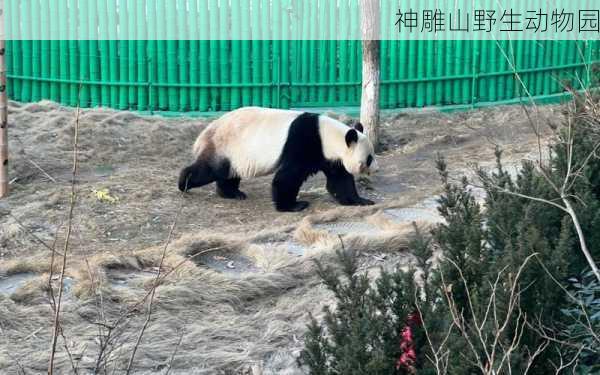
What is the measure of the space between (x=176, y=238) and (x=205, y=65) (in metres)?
4.59

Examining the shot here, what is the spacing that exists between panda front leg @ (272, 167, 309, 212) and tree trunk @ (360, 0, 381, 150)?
2155 millimetres

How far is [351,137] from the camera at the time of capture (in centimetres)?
784

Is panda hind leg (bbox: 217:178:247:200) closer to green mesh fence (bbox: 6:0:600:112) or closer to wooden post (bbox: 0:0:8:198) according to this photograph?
wooden post (bbox: 0:0:8:198)

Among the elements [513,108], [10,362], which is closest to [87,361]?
[10,362]

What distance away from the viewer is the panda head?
7.92 metres

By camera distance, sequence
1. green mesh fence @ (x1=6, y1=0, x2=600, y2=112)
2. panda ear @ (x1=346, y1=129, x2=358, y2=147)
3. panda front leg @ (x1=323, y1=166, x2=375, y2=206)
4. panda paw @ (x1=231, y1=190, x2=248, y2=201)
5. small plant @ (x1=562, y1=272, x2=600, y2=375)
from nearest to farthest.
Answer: small plant @ (x1=562, y1=272, x2=600, y2=375)
panda ear @ (x1=346, y1=129, x2=358, y2=147)
panda front leg @ (x1=323, y1=166, x2=375, y2=206)
panda paw @ (x1=231, y1=190, x2=248, y2=201)
green mesh fence @ (x1=6, y1=0, x2=600, y2=112)

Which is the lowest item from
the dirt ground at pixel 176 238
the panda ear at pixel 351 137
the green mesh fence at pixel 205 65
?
the dirt ground at pixel 176 238

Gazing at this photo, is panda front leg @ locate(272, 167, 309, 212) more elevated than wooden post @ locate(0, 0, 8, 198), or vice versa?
wooden post @ locate(0, 0, 8, 198)

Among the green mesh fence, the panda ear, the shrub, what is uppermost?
the green mesh fence

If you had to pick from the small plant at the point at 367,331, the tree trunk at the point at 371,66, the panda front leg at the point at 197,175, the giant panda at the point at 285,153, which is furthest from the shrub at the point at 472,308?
the tree trunk at the point at 371,66

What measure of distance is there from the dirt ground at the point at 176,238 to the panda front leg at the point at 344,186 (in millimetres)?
148

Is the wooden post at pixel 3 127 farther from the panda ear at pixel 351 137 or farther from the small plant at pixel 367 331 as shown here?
the small plant at pixel 367 331

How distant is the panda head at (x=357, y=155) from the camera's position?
792cm

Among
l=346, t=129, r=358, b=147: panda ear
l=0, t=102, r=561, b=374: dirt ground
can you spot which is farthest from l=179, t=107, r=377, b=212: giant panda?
l=0, t=102, r=561, b=374: dirt ground
